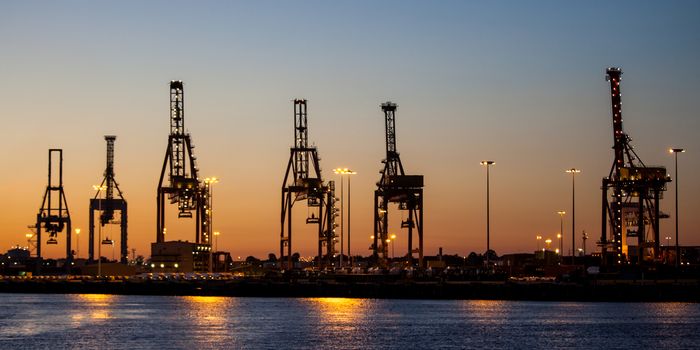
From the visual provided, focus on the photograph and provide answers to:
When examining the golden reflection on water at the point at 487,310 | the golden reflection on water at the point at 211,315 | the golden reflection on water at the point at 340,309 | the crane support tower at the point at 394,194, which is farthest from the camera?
the crane support tower at the point at 394,194

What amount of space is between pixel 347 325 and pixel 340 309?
24165 mm

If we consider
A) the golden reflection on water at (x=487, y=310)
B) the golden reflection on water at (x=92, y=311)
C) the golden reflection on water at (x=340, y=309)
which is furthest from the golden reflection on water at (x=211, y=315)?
the golden reflection on water at (x=487, y=310)

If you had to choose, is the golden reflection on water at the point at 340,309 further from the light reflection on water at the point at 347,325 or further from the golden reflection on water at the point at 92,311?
the golden reflection on water at the point at 92,311

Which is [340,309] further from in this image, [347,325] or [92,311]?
[347,325]

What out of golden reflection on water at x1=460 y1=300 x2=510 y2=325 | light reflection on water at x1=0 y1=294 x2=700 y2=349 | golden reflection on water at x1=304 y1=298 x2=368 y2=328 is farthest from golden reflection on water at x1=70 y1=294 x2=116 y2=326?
golden reflection on water at x1=460 y1=300 x2=510 y2=325

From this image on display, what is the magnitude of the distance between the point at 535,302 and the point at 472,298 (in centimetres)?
797

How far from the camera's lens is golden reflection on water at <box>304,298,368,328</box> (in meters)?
109

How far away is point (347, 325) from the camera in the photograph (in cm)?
10319

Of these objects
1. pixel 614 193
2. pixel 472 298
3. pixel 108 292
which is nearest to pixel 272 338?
pixel 472 298

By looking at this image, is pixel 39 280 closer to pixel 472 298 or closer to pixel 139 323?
pixel 472 298

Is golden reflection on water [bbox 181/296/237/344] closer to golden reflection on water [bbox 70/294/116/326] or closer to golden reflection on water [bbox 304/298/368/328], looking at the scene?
golden reflection on water [bbox 70/294/116/326]

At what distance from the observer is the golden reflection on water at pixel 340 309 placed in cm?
10925

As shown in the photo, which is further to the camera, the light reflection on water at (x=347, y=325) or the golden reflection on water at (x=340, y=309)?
the golden reflection on water at (x=340, y=309)

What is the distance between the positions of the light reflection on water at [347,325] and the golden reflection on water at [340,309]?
95mm
